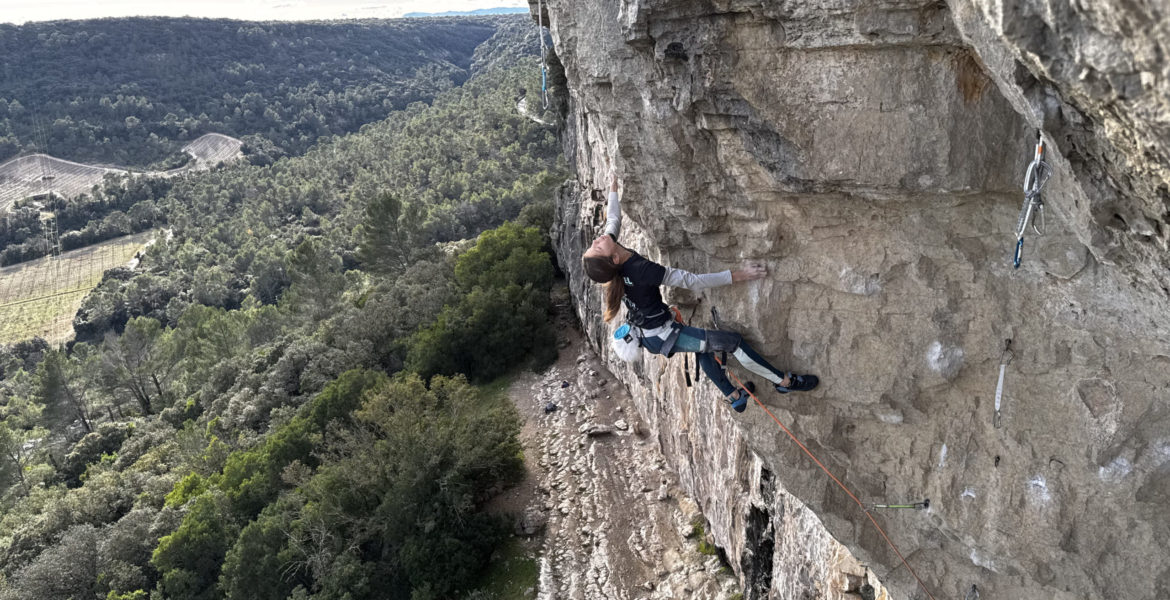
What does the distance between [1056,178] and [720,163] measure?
252 cm

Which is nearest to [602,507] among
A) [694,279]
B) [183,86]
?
[694,279]

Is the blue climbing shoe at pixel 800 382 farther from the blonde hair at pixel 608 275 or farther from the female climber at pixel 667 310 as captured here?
the blonde hair at pixel 608 275

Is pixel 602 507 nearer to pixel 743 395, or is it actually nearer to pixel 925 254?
pixel 743 395

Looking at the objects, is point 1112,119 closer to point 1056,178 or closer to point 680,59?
point 1056,178

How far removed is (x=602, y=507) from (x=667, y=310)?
9.89 meters

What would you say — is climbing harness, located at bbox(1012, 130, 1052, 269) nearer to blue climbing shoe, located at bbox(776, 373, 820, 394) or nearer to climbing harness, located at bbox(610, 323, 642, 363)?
blue climbing shoe, located at bbox(776, 373, 820, 394)

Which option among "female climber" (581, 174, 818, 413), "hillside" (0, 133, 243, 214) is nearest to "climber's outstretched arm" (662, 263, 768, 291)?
"female climber" (581, 174, 818, 413)

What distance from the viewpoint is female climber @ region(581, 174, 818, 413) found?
592 cm

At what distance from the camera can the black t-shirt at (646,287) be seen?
6.15 metres

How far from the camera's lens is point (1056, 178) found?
3910mm

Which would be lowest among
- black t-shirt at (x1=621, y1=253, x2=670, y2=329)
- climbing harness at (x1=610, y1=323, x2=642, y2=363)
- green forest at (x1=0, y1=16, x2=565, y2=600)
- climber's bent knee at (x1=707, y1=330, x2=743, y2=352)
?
green forest at (x1=0, y1=16, x2=565, y2=600)

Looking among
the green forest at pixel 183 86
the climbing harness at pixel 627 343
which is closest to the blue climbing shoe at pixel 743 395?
the climbing harness at pixel 627 343

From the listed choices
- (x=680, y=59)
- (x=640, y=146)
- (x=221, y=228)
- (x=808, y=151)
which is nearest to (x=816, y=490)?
(x=808, y=151)

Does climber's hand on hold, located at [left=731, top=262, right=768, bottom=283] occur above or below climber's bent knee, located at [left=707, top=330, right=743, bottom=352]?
above
